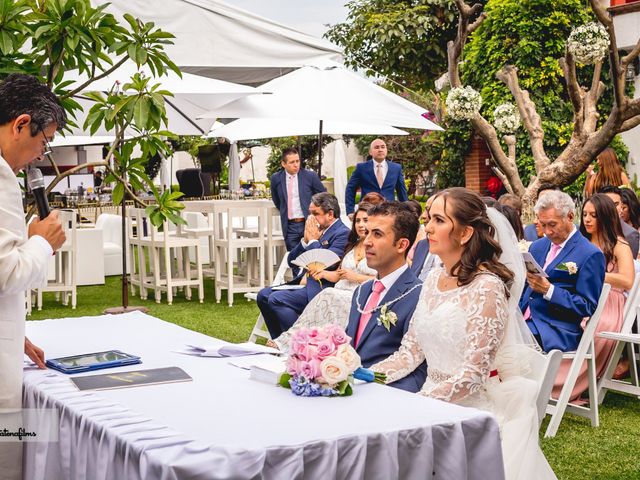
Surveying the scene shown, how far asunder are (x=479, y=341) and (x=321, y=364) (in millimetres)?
925

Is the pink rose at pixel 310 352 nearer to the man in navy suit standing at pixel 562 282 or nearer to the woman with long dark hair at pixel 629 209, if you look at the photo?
the man in navy suit standing at pixel 562 282

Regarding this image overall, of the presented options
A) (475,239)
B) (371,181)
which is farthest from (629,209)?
(371,181)

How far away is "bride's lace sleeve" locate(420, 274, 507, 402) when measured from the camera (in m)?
3.60

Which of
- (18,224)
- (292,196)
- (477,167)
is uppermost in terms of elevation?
(477,167)

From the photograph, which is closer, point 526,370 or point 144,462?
point 144,462

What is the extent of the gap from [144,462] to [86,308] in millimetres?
8765

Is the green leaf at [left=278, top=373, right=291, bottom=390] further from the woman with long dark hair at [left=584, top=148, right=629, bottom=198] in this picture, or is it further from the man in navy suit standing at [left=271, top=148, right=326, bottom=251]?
the man in navy suit standing at [left=271, top=148, right=326, bottom=251]

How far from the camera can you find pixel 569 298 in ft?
18.9

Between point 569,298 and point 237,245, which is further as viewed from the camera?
point 237,245

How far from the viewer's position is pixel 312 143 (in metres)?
29.0

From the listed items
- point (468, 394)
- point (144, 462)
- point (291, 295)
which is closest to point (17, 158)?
point (144, 462)

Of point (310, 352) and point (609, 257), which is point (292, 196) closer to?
point (609, 257)

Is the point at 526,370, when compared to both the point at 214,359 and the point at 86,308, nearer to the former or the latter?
the point at 214,359

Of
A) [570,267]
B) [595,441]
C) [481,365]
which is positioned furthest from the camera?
[570,267]
